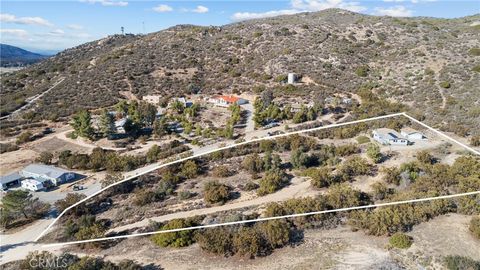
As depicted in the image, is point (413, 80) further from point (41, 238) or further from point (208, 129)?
point (41, 238)

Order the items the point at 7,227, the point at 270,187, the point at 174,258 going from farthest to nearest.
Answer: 1. the point at 270,187
2. the point at 7,227
3. the point at 174,258

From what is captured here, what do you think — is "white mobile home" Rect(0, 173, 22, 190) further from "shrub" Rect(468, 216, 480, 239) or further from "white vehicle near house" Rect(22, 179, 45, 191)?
"shrub" Rect(468, 216, 480, 239)

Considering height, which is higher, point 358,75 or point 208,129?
point 358,75

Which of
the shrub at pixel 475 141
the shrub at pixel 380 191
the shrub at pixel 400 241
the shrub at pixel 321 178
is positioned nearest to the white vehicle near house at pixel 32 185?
the shrub at pixel 321 178

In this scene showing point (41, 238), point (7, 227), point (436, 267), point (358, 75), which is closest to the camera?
point (436, 267)

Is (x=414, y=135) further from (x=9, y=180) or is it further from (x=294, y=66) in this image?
(x=9, y=180)

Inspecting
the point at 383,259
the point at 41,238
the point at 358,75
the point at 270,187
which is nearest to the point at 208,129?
the point at 270,187
